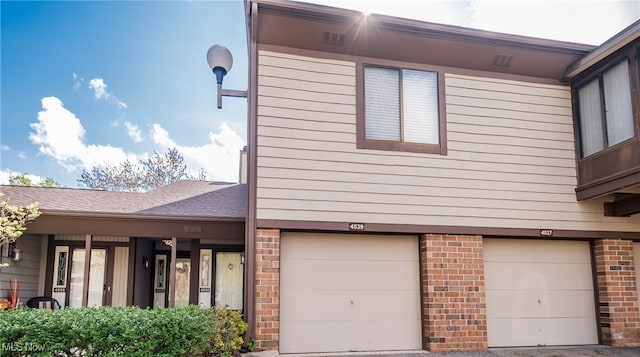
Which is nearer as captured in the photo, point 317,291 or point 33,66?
point 317,291

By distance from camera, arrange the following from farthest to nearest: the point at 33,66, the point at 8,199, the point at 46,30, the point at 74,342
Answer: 1. the point at 33,66
2. the point at 46,30
3. the point at 8,199
4. the point at 74,342

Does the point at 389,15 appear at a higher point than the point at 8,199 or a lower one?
higher

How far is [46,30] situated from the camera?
48.0 ft

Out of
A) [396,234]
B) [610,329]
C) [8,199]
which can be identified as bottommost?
[610,329]

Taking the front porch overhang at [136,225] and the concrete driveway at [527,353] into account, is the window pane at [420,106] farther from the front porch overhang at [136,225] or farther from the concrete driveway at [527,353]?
the front porch overhang at [136,225]

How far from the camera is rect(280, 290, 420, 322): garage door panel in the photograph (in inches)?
278

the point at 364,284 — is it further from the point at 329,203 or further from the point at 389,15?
the point at 389,15

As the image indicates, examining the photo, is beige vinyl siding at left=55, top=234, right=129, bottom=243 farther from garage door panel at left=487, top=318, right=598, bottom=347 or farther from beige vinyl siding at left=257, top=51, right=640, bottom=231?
garage door panel at left=487, top=318, right=598, bottom=347

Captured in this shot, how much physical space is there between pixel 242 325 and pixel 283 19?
174 inches

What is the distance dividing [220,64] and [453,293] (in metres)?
5.19

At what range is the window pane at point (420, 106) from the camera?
308 inches

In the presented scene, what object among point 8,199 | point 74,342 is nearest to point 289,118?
point 74,342

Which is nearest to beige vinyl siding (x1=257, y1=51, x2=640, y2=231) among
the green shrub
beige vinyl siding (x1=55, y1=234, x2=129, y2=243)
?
the green shrub

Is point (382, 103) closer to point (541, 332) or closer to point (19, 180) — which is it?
point (541, 332)
